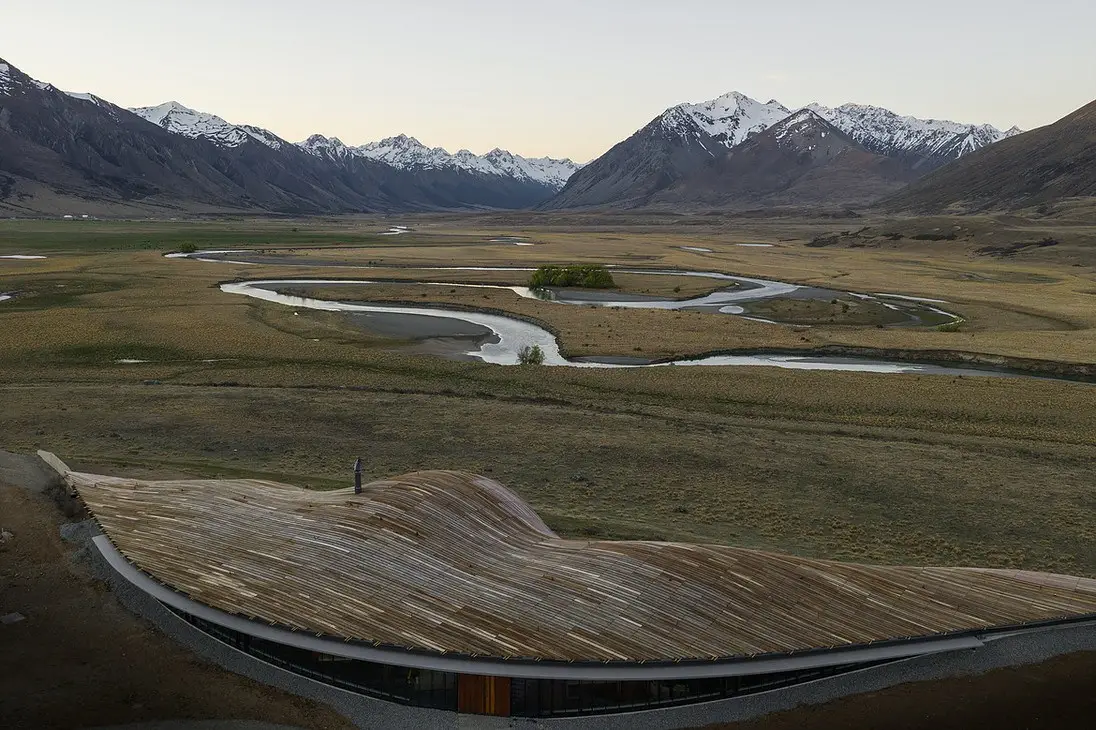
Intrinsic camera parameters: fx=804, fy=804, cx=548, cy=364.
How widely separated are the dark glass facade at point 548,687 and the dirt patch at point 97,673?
→ 3.86 ft

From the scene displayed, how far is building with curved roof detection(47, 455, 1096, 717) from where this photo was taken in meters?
21.2

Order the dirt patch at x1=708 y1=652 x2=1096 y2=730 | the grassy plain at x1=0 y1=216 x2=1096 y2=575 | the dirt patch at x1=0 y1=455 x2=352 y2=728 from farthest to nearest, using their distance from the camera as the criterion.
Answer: the grassy plain at x1=0 y1=216 x2=1096 y2=575 → the dirt patch at x1=0 y1=455 x2=352 y2=728 → the dirt patch at x1=708 y1=652 x2=1096 y2=730

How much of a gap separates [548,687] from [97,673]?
40.8 feet

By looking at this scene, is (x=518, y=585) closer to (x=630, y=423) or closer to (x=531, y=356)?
(x=630, y=423)

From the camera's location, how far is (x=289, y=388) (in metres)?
55.9

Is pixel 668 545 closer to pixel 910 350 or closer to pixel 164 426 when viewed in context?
pixel 164 426

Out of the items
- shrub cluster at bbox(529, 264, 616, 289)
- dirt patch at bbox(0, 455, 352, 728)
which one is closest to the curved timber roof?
dirt patch at bbox(0, 455, 352, 728)

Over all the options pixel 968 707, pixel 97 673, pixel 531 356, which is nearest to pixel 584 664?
pixel 968 707

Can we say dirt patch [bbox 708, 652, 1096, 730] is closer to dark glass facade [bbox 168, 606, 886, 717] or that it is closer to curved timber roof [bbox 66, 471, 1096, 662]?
dark glass facade [bbox 168, 606, 886, 717]

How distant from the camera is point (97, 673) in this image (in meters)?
22.1

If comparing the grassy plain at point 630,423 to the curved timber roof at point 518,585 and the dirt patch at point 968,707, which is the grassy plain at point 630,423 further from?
the dirt patch at point 968,707

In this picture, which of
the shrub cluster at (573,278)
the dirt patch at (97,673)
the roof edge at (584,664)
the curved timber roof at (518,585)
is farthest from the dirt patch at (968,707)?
the shrub cluster at (573,278)

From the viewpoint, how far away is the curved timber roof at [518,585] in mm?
22062

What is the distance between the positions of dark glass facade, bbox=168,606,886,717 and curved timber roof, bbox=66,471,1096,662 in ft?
2.42
